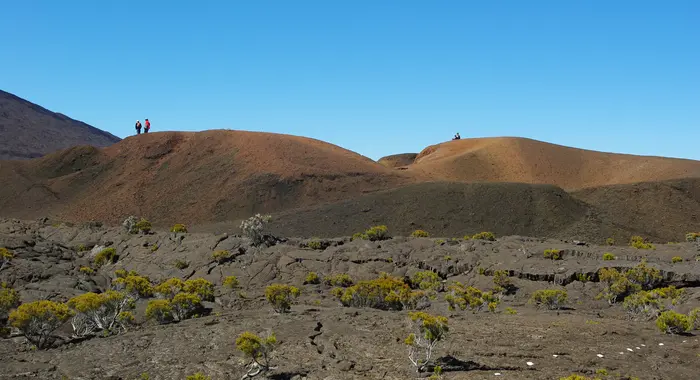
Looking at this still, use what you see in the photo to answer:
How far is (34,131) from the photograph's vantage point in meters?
123

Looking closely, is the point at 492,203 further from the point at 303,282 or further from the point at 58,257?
the point at 58,257

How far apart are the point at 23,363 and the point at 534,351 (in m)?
13.1

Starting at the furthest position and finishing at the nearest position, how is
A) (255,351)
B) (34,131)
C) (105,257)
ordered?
(34,131)
(105,257)
(255,351)

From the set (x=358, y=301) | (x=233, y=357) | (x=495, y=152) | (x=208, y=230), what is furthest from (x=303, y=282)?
(x=495, y=152)

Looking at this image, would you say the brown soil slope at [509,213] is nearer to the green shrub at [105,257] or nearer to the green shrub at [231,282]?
the green shrub at [105,257]

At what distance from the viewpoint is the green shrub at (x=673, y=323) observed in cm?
1648

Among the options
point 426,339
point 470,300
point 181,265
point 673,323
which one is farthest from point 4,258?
point 673,323

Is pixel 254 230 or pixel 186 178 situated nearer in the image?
pixel 254 230

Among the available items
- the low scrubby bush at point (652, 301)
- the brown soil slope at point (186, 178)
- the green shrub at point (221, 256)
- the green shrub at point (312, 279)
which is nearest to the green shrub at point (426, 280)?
the green shrub at point (312, 279)

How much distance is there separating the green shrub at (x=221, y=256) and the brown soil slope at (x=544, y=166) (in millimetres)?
43239

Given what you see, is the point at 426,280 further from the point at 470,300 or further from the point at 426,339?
the point at 426,339

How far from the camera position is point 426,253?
29.8 meters

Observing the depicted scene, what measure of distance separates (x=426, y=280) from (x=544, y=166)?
57590 mm

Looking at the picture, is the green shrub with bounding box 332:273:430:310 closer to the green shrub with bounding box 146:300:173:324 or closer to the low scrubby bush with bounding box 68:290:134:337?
the green shrub with bounding box 146:300:173:324
